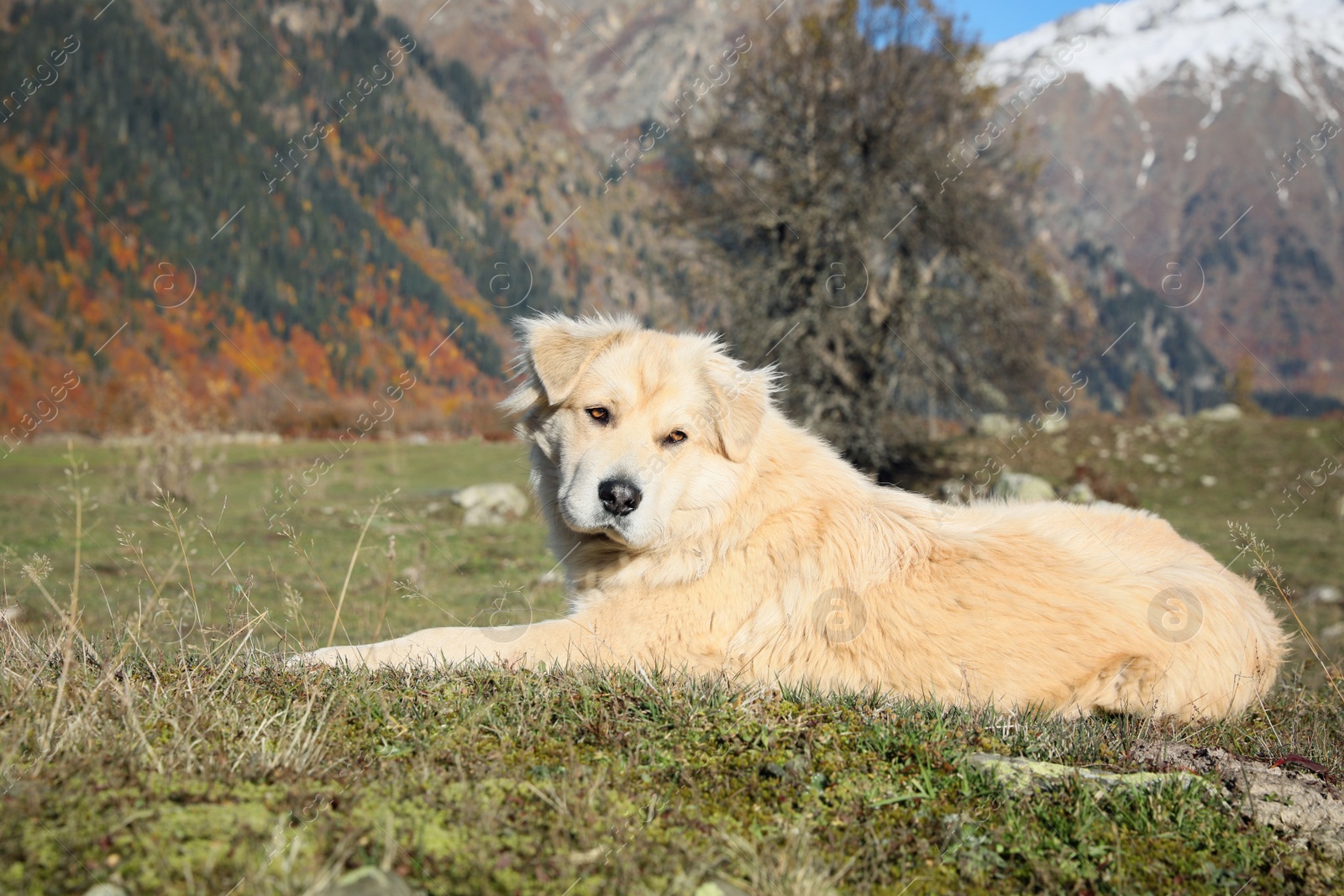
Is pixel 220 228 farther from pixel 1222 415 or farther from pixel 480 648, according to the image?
pixel 480 648

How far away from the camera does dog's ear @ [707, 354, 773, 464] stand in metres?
5.05

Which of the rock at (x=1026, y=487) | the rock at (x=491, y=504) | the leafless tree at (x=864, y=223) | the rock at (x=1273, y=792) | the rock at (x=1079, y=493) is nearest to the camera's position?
the rock at (x=1273, y=792)

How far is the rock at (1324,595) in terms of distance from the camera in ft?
43.8

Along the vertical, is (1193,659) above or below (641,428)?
below

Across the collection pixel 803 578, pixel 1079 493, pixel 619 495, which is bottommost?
pixel 1079 493

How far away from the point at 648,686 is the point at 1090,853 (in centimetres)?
180

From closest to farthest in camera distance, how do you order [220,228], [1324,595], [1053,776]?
1. [1053,776]
2. [1324,595]
3. [220,228]

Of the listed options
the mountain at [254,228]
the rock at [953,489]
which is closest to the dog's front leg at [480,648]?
the rock at [953,489]

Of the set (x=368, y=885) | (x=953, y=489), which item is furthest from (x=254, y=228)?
(x=368, y=885)

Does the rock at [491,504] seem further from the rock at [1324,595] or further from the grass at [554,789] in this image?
the rock at [1324,595]

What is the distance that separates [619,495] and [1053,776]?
2.59 m

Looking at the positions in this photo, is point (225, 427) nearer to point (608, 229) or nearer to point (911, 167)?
point (911, 167)

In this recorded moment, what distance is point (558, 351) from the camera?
5426 mm

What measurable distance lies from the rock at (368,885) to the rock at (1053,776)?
210 centimetres
